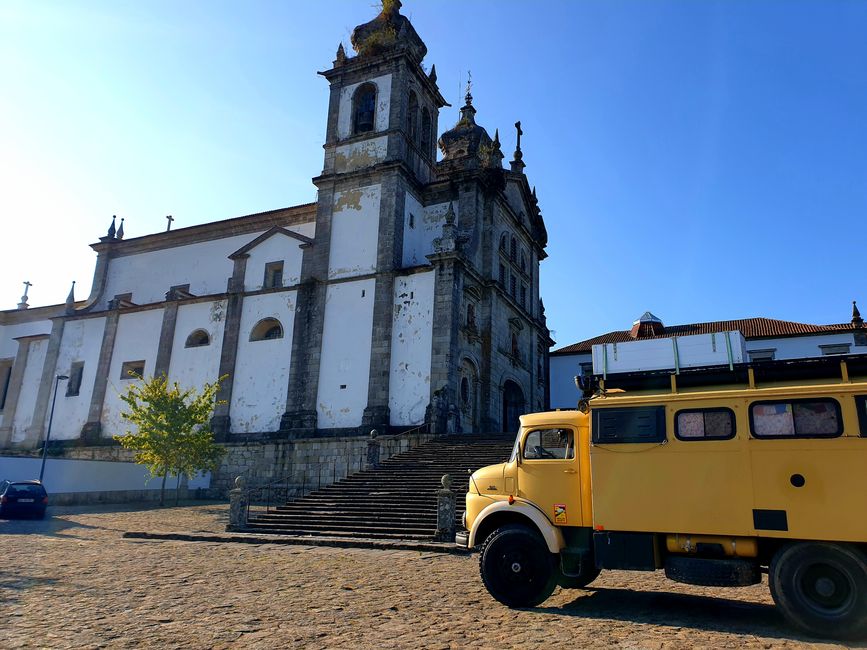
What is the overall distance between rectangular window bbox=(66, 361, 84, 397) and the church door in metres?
22.2

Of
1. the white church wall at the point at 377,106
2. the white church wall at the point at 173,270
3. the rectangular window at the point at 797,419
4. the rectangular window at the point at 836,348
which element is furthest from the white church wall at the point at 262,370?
the rectangular window at the point at 836,348

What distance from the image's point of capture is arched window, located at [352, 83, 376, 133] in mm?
30828

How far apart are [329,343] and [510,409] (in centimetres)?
1021

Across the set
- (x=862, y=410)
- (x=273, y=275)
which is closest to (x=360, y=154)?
(x=273, y=275)

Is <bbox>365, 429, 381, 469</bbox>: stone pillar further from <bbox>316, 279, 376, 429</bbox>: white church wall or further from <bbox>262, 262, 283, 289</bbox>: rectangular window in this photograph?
<bbox>262, 262, 283, 289</bbox>: rectangular window

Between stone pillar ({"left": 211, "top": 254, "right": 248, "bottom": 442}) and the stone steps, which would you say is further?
stone pillar ({"left": 211, "top": 254, "right": 248, "bottom": 442})

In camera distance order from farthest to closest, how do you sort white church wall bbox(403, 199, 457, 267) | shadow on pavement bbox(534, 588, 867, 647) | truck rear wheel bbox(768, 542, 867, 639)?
white church wall bbox(403, 199, 457, 267) → shadow on pavement bbox(534, 588, 867, 647) → truck rear wheel bbox(768, 542, 867, 639)

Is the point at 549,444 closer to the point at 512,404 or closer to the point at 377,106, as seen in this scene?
the point at 512,404

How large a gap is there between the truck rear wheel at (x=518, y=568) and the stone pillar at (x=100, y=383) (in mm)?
29207

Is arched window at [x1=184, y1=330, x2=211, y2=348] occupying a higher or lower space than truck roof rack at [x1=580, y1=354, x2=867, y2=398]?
higher

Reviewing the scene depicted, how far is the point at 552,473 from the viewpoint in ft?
27.6

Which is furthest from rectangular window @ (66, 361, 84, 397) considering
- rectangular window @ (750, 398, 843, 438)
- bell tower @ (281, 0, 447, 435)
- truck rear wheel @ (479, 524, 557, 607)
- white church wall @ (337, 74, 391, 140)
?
rectangular window @ (750, 398, 843, 438)

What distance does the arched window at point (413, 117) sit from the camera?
103 feet

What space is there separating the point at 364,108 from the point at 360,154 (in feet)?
9.39
